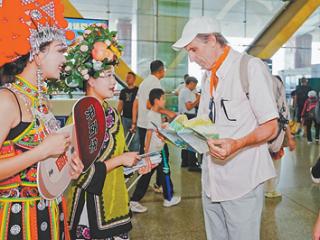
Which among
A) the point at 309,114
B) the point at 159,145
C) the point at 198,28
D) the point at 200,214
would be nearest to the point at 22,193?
the point at 198,28

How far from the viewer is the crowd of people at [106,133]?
1.25 m

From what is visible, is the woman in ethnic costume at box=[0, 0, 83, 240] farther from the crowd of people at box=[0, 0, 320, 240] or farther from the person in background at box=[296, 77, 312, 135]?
the person in background at box=[296, 77, 312, 135]

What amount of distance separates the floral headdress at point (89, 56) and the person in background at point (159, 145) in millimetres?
1941

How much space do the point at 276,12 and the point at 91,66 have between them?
33.1ft

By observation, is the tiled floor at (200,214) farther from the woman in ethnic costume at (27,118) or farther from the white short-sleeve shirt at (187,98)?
the woman in ethnic costume at (27,118)

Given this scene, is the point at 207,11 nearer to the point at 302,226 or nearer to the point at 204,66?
the point at 302,226

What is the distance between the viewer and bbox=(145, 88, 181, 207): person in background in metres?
3.78

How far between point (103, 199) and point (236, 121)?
751 mm

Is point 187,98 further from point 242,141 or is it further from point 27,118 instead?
point 27,118

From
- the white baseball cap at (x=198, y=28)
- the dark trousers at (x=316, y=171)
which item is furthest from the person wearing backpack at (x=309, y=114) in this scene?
the white baseball cap at (x=198, y=28)

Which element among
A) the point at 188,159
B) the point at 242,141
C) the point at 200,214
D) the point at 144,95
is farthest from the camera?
the point at 188,159

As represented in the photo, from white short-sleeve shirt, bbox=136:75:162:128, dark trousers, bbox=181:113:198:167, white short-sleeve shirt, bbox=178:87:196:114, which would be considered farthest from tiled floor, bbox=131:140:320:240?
white short-sleeve shirt, bbox=178:87:196:114

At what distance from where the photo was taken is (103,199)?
1.71 metres

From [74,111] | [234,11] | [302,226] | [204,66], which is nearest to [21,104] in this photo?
[74,111]
